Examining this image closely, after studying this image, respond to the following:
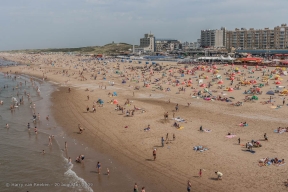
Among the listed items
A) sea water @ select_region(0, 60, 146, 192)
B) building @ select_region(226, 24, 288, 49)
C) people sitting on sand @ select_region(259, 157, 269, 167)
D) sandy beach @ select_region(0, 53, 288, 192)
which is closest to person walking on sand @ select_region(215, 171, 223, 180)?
sandy beach @ select_region(0, 53, 288, 192)

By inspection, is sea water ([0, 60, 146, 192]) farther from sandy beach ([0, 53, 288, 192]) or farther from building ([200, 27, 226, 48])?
building ([200, 27, 226, 48])

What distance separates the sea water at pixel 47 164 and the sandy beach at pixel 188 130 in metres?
0.87

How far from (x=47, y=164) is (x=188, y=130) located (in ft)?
33.0

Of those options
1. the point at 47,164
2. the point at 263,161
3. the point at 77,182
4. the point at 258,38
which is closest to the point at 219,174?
the point at 263,161

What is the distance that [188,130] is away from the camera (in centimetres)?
2030

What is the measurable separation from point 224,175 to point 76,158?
328 inches

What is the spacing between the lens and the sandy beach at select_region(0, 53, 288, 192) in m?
13.5

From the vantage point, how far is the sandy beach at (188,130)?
13.5 metres

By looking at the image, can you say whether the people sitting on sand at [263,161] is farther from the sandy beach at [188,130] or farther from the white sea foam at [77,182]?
the white sea foam at [77,182]

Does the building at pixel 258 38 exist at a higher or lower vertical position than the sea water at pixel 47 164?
higher

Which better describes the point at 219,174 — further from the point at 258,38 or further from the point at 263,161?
the point at 258,38

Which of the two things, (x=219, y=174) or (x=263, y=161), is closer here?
(x=219, y=174)

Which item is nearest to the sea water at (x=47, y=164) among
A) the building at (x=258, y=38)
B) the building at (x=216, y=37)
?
the building at (x=258, y=38)

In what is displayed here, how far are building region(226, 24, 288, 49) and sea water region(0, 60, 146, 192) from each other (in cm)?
9019
